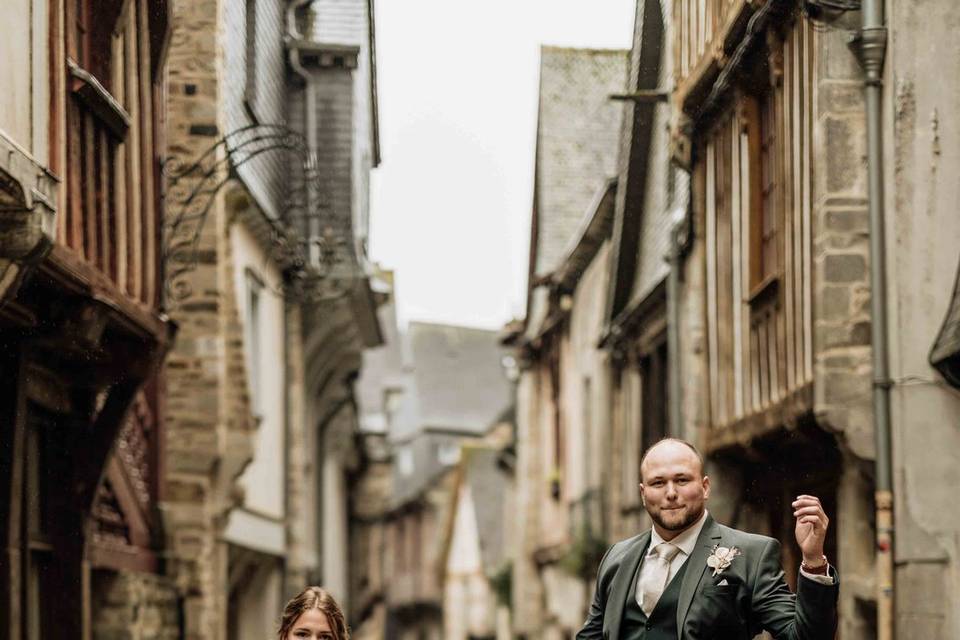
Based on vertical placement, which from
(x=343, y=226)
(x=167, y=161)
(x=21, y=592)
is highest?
(x=343, y=226)

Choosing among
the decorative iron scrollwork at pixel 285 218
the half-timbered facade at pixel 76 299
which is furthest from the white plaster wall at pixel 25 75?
the decorative iron scrollwork at pixel 285 218

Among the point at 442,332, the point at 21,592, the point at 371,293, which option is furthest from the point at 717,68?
the point at 442,332

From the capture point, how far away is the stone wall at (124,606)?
1210cm

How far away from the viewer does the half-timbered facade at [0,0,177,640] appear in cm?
801

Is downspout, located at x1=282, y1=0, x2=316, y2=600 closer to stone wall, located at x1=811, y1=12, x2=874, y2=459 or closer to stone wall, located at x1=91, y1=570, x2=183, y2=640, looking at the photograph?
stone wall, located at x1=91, y1=570, x2=183, y2=640

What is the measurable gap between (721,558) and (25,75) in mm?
4495

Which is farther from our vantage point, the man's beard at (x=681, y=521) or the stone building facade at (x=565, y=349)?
the stone building facade at (x=565, y=349)

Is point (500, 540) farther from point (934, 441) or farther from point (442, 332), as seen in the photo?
point (934, 441)

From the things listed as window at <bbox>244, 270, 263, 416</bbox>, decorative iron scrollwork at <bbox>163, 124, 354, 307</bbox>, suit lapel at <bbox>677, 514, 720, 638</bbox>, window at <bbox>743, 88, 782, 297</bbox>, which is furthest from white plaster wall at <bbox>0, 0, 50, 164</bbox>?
window at <bbox>244, 270, 263, 416</bbox>

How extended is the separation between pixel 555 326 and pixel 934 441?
54.8ft

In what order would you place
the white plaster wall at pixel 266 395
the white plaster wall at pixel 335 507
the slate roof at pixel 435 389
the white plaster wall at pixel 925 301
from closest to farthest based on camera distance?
the white plaster wall at pixel 925 301, the white plaster wall at pixel 266 395, the white plaster wall at pixel 335 507, the slate roof at pixel 435 389

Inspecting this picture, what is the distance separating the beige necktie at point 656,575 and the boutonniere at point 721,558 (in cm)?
12

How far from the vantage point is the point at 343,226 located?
21047 millimetres

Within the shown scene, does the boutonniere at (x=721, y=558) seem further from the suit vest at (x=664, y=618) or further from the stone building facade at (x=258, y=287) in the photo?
the stone building facade at (x=258, y=287)
